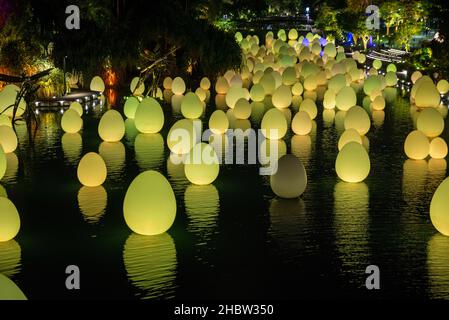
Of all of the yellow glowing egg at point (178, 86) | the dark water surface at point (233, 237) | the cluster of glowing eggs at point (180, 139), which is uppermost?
the yellow glowing egg at point (178, 86)

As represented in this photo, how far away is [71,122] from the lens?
14.7 meters

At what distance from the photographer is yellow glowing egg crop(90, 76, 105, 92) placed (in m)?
20.8

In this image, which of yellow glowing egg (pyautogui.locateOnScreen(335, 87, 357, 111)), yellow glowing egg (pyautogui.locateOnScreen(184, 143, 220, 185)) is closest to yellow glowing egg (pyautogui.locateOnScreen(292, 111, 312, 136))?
yellow glowing egg (pyautogui.locateOnScreen(335, 87, 357, 111))

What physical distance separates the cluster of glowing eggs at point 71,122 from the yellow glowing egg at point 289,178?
6.13 meters

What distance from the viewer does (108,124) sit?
1391 centimetres

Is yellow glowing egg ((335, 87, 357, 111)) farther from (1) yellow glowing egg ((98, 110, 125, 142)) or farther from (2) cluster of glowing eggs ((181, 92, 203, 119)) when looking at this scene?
(1) yellow glowing egg ((98, 110, 125, 142))

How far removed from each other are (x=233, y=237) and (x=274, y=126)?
6.26 meters

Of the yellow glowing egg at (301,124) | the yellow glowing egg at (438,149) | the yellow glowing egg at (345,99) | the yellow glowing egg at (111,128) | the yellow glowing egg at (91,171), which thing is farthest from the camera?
the yellow glowing egg at (345,99)

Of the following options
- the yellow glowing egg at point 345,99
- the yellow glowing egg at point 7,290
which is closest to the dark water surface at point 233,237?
the yellow glowing egg at point 7,290

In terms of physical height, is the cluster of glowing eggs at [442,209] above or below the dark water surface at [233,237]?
above

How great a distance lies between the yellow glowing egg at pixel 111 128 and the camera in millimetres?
13930

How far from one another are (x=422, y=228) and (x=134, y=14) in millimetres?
12308

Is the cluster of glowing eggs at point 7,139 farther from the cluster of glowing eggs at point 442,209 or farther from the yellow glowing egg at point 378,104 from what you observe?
the yellow glowing egg at point 378,104
